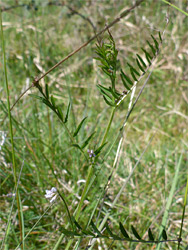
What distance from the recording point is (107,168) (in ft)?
4.09

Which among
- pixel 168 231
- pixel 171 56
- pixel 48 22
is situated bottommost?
pixel 168 231

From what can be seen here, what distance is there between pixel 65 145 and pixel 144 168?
1.20 ft

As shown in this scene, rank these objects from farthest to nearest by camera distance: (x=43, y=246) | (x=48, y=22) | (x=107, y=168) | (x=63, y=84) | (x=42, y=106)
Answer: (x=48, y=22) → (x=63, y=84) → (x=42, y=106) → (x=107, y=168) → (x=43, y=246)

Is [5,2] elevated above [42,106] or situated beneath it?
elevated above

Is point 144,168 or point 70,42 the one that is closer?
point 144,168

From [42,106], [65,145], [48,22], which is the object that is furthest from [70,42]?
[65,145]

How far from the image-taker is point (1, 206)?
0.97 metres

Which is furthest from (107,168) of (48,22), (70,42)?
(48,22)

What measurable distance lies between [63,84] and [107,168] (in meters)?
0.79

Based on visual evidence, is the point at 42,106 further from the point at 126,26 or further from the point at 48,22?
the point at 48,22

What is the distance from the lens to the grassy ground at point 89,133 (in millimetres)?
994

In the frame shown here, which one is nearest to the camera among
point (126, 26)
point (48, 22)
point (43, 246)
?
point (43, 246)

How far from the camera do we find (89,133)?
133cm

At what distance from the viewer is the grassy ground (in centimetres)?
99
